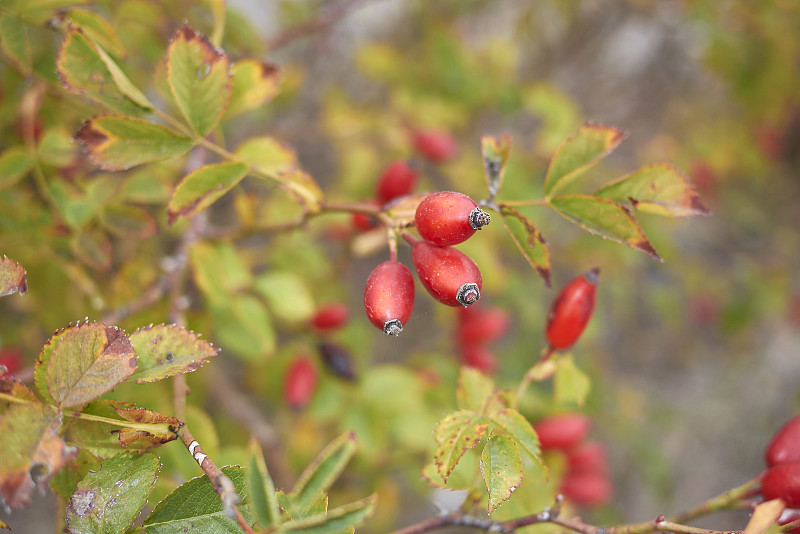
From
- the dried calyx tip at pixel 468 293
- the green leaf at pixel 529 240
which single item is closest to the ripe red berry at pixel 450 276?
the dried calyx tip at pixel 468 293

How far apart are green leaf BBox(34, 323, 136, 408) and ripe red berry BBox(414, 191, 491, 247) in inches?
17.8

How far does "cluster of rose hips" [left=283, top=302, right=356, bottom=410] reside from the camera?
1.90m

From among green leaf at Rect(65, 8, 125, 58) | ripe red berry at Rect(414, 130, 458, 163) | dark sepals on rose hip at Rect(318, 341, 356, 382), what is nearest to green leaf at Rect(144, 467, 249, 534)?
green leaf at Rect(65, 8, 125, 58)

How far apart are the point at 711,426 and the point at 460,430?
142 inches

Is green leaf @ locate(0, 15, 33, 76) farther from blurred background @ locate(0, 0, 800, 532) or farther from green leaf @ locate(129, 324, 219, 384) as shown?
green leaf @ locate(129, 324, 219, 384)

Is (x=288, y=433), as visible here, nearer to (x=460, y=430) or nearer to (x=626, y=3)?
(x=460, y=430)

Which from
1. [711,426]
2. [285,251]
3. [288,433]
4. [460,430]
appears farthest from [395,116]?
[711,426]

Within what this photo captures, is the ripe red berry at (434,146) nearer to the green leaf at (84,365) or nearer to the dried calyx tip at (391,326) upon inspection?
the dried calyx tip at (391,326)

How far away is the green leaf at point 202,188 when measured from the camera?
101 cm

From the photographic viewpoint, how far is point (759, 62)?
307 centimetres

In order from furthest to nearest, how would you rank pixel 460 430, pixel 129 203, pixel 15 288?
pixel 129 203 → pixel 460 430 → pixel 15 288

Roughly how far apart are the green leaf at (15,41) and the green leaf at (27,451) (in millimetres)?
816

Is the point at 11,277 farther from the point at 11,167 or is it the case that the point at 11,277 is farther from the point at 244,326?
the point at 244,326

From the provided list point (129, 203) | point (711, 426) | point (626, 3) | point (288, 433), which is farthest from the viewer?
point (711, 426)
